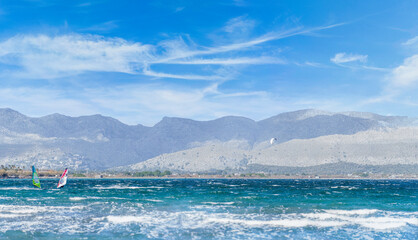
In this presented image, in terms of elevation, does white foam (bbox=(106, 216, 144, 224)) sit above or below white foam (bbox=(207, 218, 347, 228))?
above

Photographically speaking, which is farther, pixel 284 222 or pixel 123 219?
pixel 123 219

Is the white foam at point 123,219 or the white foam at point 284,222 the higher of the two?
the white foam at point 123,219

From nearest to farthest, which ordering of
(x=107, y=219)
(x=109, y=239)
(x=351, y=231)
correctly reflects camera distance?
(x=109, y=239), (x=351, y=231), (x=107, y=219)

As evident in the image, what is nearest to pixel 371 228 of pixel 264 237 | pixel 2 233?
pixel 264 237

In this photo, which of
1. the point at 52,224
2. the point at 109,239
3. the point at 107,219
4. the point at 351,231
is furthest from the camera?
the point at 107,219

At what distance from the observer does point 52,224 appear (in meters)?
49.8

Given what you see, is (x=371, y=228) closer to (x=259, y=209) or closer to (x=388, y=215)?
(x=388, y=215)

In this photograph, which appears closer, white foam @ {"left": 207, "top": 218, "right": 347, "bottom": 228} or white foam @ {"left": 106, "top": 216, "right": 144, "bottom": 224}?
white foam @ {"left": 207, "top": 218, "right": 347, "bottom": 228}

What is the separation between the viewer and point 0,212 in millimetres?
61500

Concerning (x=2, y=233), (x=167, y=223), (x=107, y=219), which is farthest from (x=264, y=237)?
(x=2, y=233)

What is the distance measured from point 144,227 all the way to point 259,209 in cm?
2570

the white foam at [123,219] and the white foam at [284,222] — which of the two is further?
the white foam at [123,219]

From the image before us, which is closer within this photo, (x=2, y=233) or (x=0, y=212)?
(x=2, y=233)

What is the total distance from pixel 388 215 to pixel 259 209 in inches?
790
